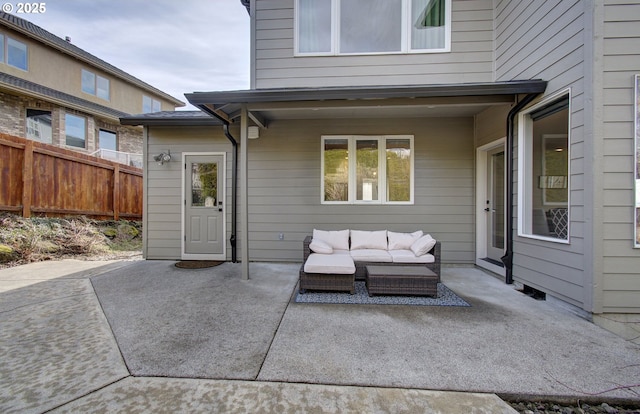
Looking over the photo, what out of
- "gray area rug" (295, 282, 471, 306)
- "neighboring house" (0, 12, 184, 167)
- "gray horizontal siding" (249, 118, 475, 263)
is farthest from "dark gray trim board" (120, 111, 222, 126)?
"neighboring house" (0, 12, 184, 167)

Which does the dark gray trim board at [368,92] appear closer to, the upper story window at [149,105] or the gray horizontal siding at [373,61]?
the gray horizontal siding at [373,61]

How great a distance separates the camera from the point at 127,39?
9.80 meters

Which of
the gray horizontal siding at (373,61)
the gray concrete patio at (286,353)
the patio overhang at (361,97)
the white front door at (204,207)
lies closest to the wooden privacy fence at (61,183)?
the gray concrete patio at (286,353)

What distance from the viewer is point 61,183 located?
672 centimetres

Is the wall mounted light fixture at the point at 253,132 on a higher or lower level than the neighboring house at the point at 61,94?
lower

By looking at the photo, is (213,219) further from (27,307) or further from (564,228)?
(564,228)

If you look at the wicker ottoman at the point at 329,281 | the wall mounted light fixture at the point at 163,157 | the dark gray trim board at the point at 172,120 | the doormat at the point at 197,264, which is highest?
the dark gray trim board at the point at 172,120

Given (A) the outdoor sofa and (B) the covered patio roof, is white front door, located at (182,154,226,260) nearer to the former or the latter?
(B) the covered patio roof

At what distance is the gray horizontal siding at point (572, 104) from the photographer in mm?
2936

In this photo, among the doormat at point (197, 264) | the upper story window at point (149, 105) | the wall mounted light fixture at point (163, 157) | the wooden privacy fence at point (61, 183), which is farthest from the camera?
the upper story window at point (149, 105)

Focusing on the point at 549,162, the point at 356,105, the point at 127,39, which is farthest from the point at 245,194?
the point at 127,39

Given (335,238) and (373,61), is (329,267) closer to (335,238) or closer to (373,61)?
(335,238)

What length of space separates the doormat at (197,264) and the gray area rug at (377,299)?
2.40m

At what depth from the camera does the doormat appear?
5.19 meters
